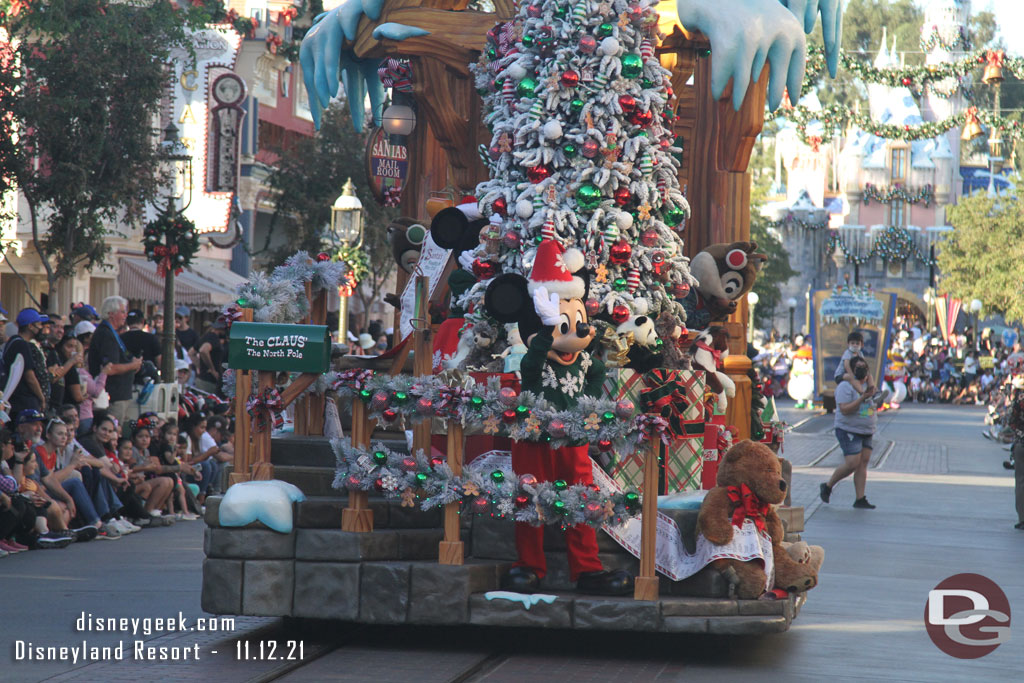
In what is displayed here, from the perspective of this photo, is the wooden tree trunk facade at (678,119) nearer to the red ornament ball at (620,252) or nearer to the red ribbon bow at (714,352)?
the red ribbon bow at (714,352)

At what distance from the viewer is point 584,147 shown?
31.0 ft

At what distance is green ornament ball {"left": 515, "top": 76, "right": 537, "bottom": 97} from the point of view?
959cm

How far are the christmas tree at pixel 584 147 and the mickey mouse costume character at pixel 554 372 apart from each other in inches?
36.0

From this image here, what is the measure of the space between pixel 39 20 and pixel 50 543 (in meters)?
8.25

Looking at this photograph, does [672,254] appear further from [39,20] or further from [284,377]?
[39,20]

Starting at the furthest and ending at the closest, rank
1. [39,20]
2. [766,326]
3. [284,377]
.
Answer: [766,326]
[39,20]
[284,377]

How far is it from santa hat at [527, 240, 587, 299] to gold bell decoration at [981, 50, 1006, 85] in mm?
25908

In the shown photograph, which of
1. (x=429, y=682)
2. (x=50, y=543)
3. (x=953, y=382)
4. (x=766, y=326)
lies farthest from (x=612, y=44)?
(x=766, y=326)

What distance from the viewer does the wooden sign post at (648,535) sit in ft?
26.0

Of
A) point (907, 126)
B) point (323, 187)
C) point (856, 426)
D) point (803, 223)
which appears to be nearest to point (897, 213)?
point (803, 223)

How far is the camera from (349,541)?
A: 8.03 meters

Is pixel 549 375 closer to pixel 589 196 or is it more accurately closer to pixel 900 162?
pixel 589 196

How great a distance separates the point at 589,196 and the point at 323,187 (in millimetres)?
24090

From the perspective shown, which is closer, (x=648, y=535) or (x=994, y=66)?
(x=648, y=535)
